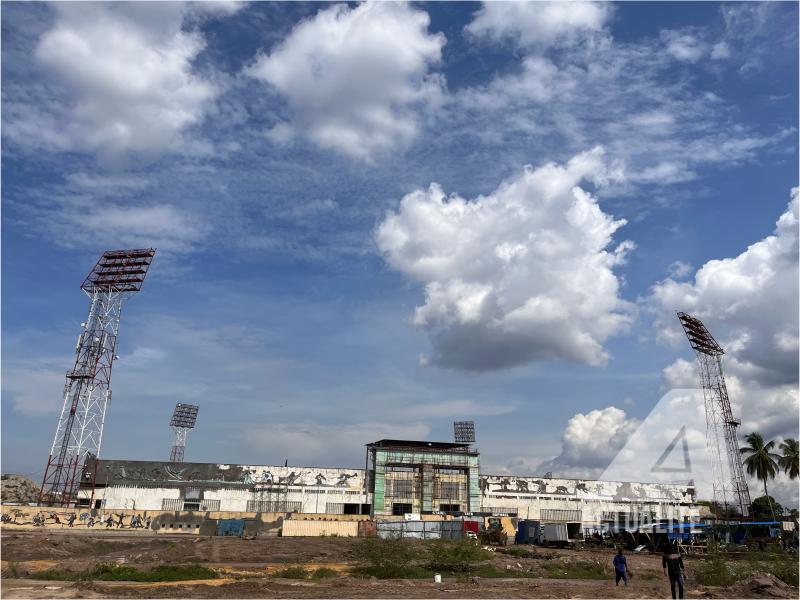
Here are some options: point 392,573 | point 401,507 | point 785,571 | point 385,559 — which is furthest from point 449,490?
point 785,571

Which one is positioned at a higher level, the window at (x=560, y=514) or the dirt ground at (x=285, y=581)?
the window at (x=560, y=514)

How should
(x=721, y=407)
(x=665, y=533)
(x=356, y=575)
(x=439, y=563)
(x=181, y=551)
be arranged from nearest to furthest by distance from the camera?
(x=356, y=575), (x=439, y=563), (x=181, y=551), (x=665, y=533), (x=721, y=407)

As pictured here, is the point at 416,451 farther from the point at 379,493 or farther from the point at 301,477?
the point at 301,477

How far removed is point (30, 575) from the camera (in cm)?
2594

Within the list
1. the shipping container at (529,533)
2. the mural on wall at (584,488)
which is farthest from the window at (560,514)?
the shipping container at (529,533)

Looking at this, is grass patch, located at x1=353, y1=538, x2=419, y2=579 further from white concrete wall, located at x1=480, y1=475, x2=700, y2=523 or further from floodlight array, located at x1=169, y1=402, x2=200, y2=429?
floodlight array, located at x1=169, y1=402, x2=200, y2=429

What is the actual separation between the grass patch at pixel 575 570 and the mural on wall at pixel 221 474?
Result: 40794mm

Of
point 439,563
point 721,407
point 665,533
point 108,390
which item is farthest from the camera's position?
point 721,407

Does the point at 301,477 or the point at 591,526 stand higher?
the point at 301,477

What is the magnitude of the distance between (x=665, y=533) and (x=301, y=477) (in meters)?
40.4

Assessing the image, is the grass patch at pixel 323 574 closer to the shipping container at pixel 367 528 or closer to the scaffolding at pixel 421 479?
the shipping container at pixel 367 528

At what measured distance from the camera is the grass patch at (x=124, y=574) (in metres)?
25.5

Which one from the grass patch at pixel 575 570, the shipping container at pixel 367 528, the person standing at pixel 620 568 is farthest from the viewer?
the shipping container at pixel 367 528

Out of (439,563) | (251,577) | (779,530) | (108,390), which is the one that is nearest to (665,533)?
(779,530)
